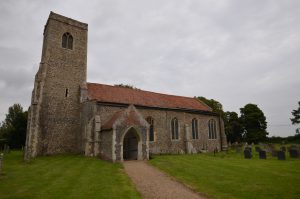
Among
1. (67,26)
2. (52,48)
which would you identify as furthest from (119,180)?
(67,26)

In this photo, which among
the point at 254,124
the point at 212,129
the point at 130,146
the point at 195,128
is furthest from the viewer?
the point at 254,124

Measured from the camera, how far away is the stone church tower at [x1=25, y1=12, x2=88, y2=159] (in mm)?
19219

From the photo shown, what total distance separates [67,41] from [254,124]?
44391mm

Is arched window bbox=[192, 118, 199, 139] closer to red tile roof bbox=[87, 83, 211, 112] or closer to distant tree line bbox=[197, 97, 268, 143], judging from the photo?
red tile roof bbox=[87, 83, 211, 112]

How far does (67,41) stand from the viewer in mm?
22859

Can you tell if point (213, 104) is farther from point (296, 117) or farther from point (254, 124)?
point (296, 117)

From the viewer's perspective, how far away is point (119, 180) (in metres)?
10.2

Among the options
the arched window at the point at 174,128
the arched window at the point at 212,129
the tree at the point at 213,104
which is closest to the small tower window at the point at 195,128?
the arched window at the point at 212,129

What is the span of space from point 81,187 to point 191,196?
4619 millimetres

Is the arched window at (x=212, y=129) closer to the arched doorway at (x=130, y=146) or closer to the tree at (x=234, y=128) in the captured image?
the arched doorway at (x=130, y=146)

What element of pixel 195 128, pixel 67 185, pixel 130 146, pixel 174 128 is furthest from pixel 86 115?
pixel 195 128

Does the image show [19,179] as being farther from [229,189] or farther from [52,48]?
[52,48]

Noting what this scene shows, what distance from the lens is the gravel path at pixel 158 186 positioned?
790 centimetres

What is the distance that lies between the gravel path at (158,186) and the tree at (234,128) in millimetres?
42358
